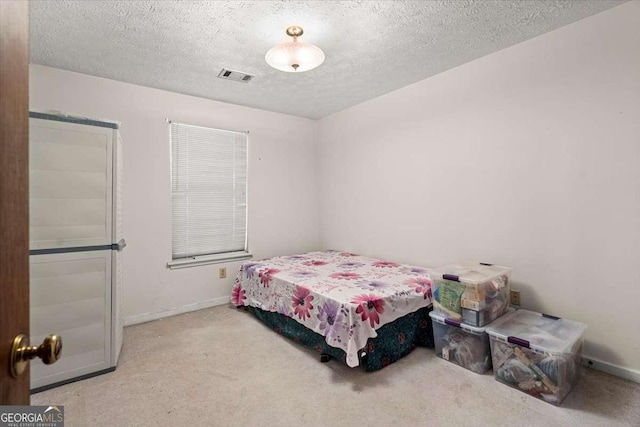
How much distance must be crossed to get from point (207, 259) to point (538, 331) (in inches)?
123

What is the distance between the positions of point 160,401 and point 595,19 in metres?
3.75

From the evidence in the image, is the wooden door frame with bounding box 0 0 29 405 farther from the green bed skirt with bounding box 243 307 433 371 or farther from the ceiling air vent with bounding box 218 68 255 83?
the ceiling air vent with bounding box 218 68 255 83

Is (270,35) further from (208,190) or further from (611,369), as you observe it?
(611,369)

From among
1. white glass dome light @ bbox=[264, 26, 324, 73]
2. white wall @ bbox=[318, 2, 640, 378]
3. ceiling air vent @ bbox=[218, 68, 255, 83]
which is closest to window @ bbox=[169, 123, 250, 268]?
ceiling air vent @ bbox=[218, 68, 255, 83]

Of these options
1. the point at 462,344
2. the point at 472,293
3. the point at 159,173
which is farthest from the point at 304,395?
the point at 159,173

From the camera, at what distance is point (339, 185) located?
4.19m

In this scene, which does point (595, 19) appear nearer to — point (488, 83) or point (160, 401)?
point (488, 83)

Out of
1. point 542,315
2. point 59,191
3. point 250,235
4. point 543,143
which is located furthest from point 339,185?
point 59,191

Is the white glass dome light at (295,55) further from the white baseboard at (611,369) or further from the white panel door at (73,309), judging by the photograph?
the white baseboard at (611,369)

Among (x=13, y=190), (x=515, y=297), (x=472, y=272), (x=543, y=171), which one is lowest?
(x=515, y=297)

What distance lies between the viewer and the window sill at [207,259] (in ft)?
10.9

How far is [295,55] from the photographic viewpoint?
2.02 metres

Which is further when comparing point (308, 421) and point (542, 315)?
point (542, 315)

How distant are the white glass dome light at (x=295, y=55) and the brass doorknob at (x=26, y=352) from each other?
1.91 m
